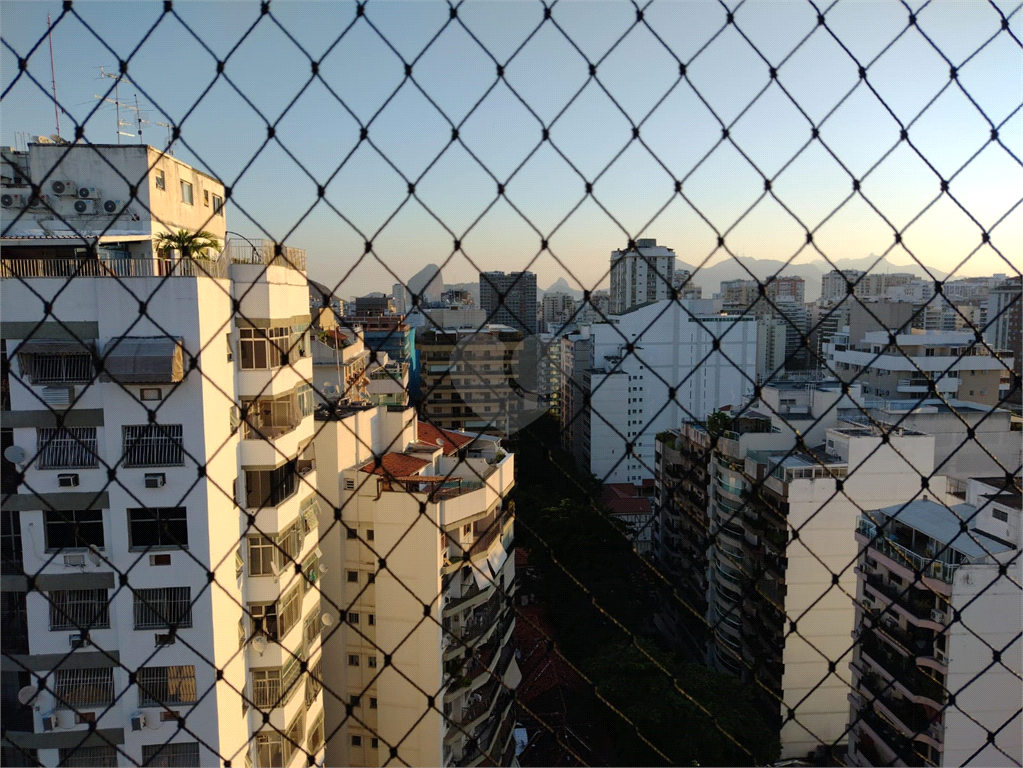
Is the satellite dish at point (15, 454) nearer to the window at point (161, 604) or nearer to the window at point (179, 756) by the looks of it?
the window at point (161, 604)

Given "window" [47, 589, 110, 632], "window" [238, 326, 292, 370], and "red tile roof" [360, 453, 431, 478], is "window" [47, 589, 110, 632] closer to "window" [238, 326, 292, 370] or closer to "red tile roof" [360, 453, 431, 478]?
"window" [238, 326, 292, 370]

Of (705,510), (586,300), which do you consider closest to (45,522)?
(586,300)

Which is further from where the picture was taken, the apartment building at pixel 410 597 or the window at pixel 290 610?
the apartment building at pixel 410 597

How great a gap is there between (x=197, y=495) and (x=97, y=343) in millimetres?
627

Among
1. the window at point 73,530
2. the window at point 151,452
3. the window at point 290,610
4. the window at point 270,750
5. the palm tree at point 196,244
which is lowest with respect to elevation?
the window at point 270,750

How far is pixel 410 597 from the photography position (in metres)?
4.08

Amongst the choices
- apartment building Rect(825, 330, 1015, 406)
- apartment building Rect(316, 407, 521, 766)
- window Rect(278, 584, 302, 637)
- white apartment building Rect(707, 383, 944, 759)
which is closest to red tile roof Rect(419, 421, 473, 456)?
apartment building Rect(316, 407, 521, 766)

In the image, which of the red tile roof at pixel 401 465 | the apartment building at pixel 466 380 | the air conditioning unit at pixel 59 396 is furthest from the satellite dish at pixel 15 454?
the apartment building at pixel 466 380

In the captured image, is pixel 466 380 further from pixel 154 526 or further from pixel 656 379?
pixel 154 526

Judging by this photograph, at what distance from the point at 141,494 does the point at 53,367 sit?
534 millimetres

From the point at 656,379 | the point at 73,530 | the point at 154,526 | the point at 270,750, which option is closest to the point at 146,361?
the point at 154,526

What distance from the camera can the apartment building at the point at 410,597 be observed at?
13.1ft

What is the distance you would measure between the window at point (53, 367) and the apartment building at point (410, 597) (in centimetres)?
137

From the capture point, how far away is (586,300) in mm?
1009
